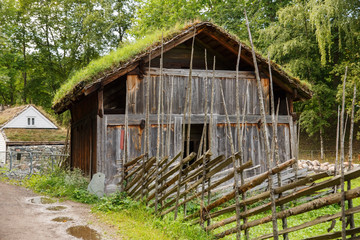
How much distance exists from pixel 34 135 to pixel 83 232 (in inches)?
764

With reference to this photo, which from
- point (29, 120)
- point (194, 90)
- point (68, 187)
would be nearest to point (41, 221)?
point (68, 187)

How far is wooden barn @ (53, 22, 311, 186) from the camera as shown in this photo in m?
9.15

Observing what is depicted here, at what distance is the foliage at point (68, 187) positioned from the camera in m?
9.22

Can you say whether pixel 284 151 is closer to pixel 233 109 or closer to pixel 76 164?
pixel 233 109

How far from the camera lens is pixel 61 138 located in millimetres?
24172

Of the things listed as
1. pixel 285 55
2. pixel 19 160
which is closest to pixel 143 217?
pixel 19 160

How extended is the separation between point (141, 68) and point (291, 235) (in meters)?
5.69

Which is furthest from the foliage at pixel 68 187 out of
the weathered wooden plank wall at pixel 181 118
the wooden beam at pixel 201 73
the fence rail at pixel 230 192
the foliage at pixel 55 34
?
the foliage at pixel 55 34

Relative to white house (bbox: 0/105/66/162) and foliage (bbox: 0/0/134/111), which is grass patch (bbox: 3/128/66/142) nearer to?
white house (bbox: 0/105/66/162)

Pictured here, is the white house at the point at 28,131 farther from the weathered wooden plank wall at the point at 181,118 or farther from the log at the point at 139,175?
the log at the point at 139,175

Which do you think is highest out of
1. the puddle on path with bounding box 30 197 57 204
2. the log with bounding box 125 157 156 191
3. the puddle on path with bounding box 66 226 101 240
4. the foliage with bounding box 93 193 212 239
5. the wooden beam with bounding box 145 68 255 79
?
the wooden beam with bounding box 145 68 255 79

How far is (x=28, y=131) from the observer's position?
24.2 m

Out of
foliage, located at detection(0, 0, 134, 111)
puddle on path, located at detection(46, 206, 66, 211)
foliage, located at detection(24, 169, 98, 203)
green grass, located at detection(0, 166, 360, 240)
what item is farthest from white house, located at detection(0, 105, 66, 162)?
puddle on path, located at detection(46, 206, 66, 211)

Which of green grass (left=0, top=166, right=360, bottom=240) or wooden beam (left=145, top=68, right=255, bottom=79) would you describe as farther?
wooden beam (left=145, top=68, right=255, bottom=79)
